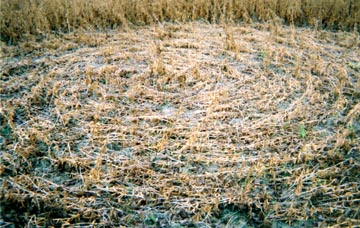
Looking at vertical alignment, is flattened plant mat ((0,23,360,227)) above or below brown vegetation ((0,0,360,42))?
below

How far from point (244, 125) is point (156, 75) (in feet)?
3.37

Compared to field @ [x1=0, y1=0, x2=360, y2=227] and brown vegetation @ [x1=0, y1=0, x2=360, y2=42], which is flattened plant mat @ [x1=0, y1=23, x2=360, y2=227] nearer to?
field @ [x1=0, y1=0, x2=360, y2=227]

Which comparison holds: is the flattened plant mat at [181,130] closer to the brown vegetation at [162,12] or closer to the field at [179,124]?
the field at [179,124]

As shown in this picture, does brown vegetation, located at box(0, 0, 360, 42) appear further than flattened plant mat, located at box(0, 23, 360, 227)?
Yes

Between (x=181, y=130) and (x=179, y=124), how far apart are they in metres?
0.07

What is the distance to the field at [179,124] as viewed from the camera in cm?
185

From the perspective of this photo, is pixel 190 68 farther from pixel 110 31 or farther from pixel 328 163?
pixel 328 163

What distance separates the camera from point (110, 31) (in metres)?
3.94

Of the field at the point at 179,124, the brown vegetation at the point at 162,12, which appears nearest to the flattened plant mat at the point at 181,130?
the field at the point at 179,124

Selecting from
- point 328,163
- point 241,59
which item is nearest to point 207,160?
point 328,163

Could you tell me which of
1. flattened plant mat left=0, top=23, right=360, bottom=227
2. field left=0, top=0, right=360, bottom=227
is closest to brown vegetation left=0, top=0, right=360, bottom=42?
field left=0, top=0, right=360, bottom=227

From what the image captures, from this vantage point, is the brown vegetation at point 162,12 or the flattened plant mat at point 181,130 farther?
the brown vegetation at point 162,12

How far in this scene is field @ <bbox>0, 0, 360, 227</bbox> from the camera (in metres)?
1.85

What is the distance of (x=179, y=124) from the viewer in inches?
97.3
